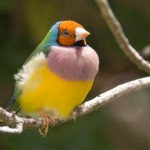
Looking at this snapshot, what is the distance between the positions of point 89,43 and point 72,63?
1415 mm

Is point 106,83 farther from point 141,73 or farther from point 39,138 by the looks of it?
point 39,138

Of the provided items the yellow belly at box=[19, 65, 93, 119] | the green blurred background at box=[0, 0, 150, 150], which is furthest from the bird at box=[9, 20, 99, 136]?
the green blurred background at box=[0, 0, 150, 150]

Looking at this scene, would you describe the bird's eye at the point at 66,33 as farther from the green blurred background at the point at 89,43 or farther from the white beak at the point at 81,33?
the green blurred background at the point at 89,43

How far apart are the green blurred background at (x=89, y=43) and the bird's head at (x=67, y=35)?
104 cm

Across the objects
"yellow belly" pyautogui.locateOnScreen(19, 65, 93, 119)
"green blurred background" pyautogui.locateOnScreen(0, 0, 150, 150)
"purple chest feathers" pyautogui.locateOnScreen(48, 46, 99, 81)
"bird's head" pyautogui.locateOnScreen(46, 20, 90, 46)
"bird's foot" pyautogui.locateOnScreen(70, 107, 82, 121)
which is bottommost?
"green blurred background" pyautogui.locateOnScreen(0, 0, 150, 150)

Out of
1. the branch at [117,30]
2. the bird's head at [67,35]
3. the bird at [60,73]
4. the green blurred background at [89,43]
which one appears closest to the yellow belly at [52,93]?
the bird at [60,73]

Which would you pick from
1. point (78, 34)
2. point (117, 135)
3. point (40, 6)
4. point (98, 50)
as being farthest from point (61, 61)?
point (117, 135)

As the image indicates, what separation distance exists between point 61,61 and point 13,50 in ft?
4.24

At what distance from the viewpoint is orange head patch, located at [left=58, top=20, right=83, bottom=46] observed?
2.37m

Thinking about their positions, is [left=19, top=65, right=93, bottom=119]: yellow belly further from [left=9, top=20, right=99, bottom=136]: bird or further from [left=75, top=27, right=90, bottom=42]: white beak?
[left=75, top=27, right=90, bottom=42]: white beak

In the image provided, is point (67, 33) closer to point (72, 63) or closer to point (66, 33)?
point (66, 33)

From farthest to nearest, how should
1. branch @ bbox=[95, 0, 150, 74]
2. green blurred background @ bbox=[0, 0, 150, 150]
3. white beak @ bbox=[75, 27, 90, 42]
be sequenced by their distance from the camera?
Result: green blurred background @ bbox=[0, 0, 150, 150], white beak @ bbox=[75, 27, 90, 42], branch @ bbox=[95, 0, 150, 74]

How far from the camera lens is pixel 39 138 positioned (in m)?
3.46

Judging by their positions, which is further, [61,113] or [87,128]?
[87,128]
